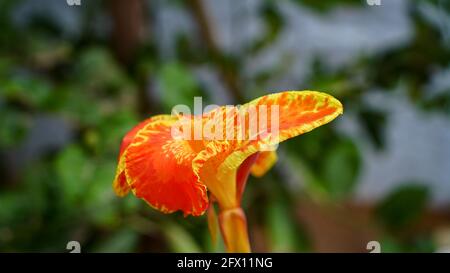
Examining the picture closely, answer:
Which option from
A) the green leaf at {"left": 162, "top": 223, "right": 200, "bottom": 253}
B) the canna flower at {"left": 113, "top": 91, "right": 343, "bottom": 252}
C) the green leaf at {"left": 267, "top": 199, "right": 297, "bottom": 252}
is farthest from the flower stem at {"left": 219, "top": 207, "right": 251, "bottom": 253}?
the green leaf at {"left": 267, "top": 199, "right": 297, "bottom": 252}

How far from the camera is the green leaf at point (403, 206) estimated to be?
67 cm

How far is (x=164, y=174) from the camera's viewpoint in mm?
247

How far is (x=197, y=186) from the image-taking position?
9.5 inches

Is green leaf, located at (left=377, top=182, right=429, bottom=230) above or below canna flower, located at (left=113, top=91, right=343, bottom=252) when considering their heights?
below

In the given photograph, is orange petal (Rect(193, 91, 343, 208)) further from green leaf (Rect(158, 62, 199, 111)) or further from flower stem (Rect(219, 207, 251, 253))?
green leaf (Rect(158, 62, 199, 111))

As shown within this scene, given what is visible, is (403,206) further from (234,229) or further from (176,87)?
(234,229)

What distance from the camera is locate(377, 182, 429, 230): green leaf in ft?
2.19

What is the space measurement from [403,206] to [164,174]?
0.47 meters

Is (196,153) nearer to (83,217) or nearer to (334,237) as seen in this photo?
(83,217)

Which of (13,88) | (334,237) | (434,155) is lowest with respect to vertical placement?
(334,237)

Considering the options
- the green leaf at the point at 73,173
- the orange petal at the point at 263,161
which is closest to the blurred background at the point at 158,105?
the green leaf at the point at 73,173

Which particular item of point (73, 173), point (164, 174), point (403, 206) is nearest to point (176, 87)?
point (73, 173)
